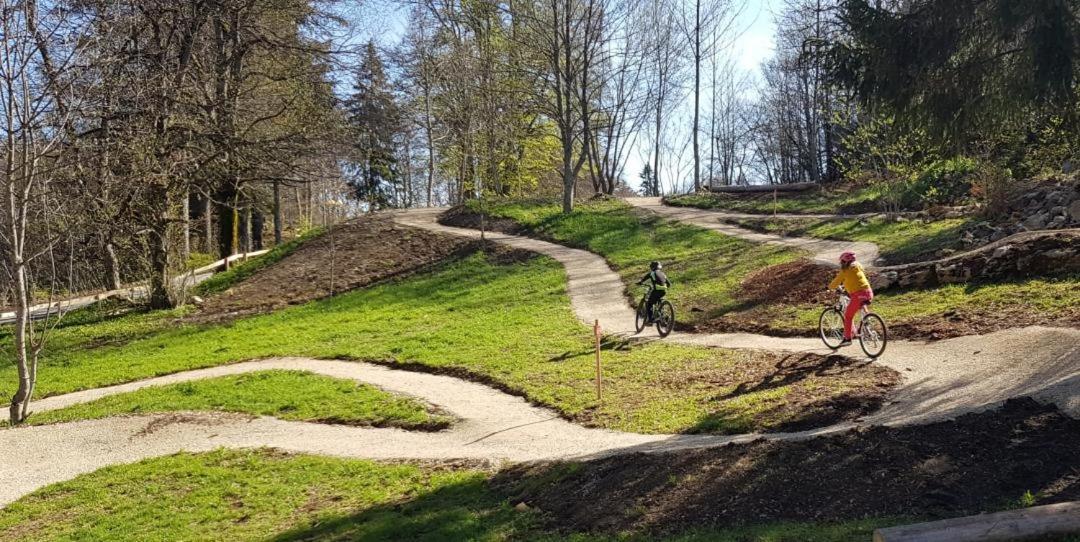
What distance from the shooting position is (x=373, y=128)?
110 ft

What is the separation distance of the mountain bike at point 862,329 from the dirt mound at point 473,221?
19.4 meters

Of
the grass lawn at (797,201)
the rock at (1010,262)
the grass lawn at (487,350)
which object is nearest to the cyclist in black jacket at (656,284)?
the grass lawn at (487,350)

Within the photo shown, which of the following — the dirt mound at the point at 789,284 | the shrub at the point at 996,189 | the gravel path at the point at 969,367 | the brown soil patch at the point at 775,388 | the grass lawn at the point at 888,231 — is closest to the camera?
the gravel path at the point at 969,367

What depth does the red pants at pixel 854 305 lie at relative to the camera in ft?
36.1

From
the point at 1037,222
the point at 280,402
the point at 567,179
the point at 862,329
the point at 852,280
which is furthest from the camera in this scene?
the point at 567,179

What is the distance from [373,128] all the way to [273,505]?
88.9ft

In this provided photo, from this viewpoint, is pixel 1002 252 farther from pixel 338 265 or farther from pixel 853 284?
pixel 338 265

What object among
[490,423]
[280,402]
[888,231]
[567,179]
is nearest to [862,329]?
[490,423]

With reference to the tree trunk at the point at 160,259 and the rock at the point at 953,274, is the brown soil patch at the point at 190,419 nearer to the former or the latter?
the tree trunk at the point at 160,259

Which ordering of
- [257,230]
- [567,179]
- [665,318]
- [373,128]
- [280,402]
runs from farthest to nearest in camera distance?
[257,230]
[373,128]
[567,179]
[665,318]
[280,402]

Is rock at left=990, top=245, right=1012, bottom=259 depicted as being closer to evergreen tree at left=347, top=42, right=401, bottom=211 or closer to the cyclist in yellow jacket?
the cyclist in yellow jacket

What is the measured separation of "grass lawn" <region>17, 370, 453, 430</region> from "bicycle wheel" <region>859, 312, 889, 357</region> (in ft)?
21.5

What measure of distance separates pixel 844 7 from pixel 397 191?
45467 millimetres

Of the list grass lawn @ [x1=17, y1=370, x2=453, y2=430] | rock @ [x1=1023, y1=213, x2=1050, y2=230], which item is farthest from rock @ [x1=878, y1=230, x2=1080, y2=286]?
grass lawn @ [x1=17, y1=370, x2=453, y2=430]
